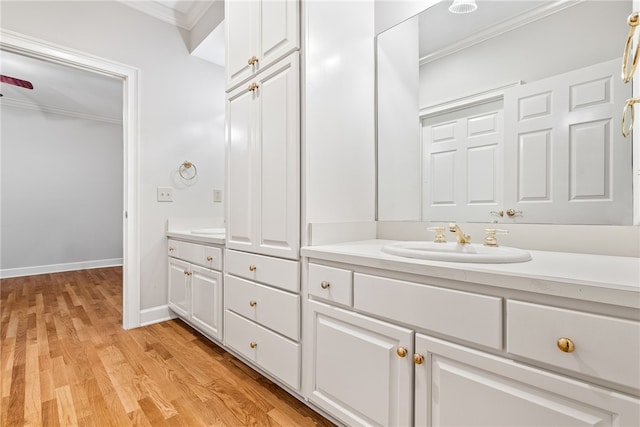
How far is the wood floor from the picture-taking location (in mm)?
1364

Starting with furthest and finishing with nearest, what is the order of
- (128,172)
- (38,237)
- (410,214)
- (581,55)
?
(38,237), (128,172), (410,214), (581,55)

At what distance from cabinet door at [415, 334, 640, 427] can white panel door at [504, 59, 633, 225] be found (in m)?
0.65

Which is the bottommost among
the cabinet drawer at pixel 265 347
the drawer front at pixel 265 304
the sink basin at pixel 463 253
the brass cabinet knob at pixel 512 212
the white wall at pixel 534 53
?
the cabinet drawer at pixel 265 347

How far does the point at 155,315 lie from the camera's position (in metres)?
2.56

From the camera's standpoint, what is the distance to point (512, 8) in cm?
129

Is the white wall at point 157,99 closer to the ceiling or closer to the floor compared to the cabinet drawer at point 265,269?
closer to the ceiling

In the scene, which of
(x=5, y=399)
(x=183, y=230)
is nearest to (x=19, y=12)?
(x=183, y=230)

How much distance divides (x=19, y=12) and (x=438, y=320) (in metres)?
3.05

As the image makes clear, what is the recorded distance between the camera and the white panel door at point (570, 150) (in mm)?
1043

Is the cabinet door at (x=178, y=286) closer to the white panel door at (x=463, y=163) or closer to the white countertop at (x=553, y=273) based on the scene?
the white countertop at (x=553, y=273)

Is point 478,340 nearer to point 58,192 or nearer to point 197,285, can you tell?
point 197,285

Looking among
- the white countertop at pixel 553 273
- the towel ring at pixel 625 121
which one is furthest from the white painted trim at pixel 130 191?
the towel ring at pixel 625 121

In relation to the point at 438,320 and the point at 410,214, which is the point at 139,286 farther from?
the point at 438,320

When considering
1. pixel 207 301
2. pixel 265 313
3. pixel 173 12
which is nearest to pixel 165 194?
pixel 207 301
